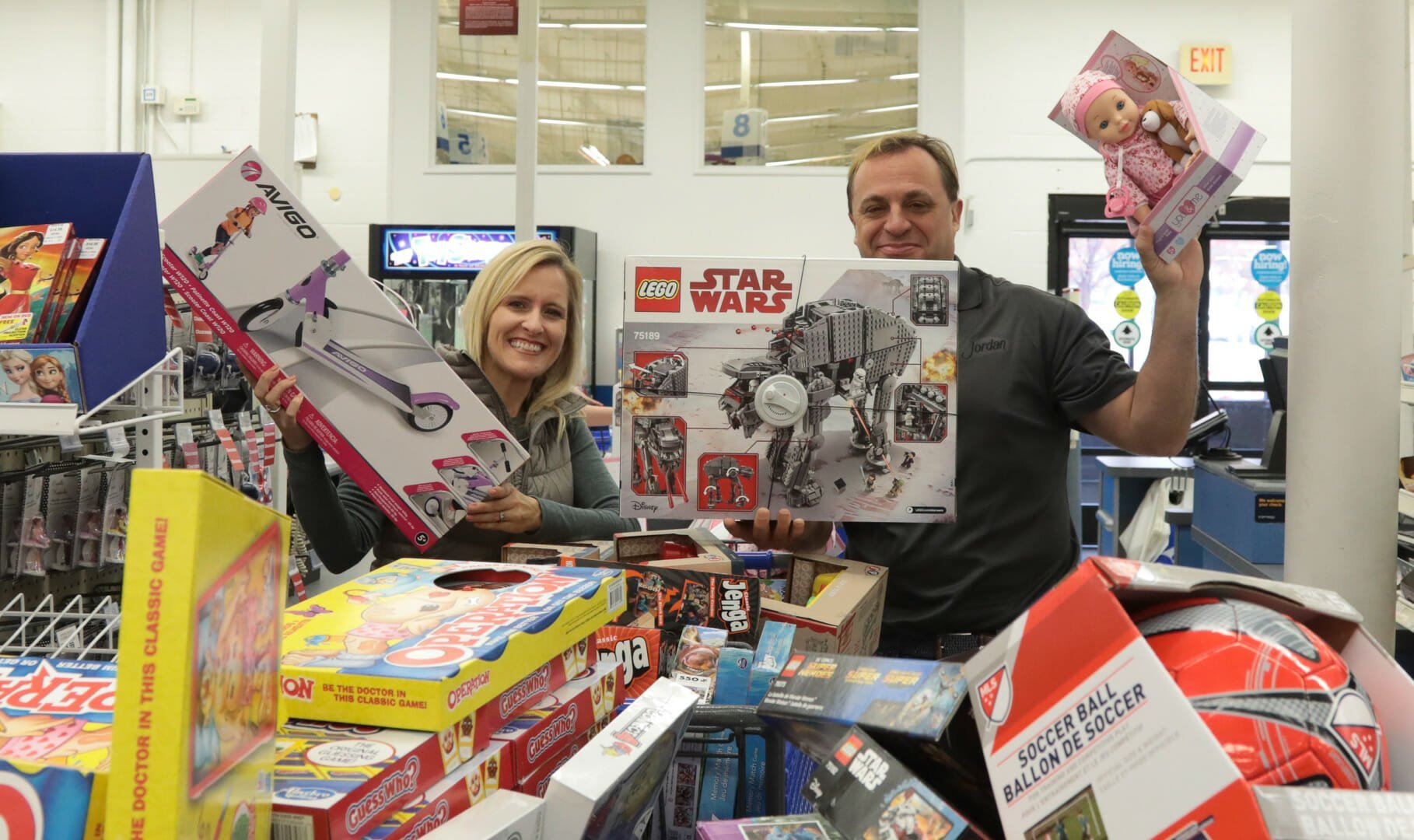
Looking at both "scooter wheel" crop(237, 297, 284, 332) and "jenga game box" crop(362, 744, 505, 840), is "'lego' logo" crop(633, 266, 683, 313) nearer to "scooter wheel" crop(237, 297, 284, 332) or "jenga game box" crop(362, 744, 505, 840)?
"scooter wheel" crop(237, 297, 284, 332)

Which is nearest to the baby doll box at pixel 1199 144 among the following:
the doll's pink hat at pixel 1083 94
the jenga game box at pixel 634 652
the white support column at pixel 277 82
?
the doll's pink hat at pixel 1083 94

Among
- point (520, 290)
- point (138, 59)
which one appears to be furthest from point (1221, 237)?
point (138, 59)

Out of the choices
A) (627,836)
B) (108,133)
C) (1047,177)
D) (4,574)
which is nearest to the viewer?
(627,836)

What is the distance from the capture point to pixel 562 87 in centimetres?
980

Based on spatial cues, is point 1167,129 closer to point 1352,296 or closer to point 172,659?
point 1352,296

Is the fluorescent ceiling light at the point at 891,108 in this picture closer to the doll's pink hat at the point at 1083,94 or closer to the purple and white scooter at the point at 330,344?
the doll's pink hat at the point at 1083,94

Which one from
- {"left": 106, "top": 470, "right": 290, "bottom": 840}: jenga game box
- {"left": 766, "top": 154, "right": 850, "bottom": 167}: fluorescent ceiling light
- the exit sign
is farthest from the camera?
{"left": 766, "top": 154, "right": 850, "bottom": 167}: fluorescent ceiling light

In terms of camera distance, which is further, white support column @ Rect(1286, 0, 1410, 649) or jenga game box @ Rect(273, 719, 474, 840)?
white support column @ Rect(1286, 0, 1410, 649)

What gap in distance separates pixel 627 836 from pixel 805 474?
2.55 ft

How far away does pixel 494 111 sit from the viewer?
32.3 feet

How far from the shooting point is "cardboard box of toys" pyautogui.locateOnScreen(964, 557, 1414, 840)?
2.53 feet

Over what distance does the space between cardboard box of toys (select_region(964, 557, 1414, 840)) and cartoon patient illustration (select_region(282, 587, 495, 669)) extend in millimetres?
569

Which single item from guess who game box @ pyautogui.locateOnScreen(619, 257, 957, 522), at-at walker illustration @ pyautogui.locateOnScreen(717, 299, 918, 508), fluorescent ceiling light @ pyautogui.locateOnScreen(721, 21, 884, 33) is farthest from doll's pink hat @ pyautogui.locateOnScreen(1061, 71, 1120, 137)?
fluorescent ceiling light @ pyautogui.locateOnScreen(721, 21, 884, 33)

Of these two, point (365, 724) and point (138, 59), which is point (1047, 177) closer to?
point (138, 59)
